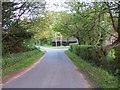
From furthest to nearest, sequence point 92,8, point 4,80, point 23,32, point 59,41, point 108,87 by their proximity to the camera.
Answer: point 59,41 → point 23,32 → point 92,8 → point 4,80 → point 108,87

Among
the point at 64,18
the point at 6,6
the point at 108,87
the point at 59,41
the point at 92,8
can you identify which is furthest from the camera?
the point at 59,41

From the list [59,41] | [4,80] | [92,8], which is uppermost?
[92,8]

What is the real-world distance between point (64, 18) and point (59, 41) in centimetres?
5670

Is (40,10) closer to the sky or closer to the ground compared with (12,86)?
closer to the sky

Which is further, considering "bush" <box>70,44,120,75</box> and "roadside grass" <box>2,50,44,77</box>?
"roadside grass" <box>2,50,44,77</box>

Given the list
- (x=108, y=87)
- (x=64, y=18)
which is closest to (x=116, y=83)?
(x=108, y=87)

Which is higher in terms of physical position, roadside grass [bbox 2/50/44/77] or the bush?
the bush

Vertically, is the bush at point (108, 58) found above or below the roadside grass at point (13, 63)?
above

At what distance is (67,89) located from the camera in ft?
36.9

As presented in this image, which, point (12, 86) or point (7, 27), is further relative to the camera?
point (7, 27)

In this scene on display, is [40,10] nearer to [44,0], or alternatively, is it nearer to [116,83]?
[44,0]

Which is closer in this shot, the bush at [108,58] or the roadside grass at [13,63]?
the bush at [108,58]

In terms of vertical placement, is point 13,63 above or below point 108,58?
below

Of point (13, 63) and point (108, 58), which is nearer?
point (108, 58)
